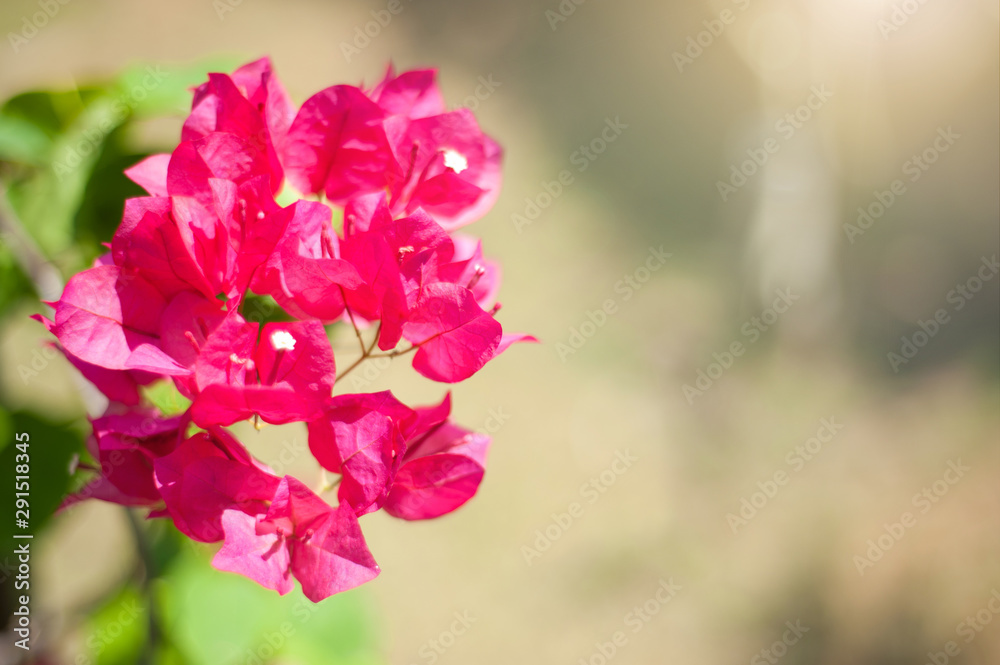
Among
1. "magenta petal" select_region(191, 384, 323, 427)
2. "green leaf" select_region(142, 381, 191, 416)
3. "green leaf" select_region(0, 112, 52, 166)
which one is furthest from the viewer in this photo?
"green leaf" select_region(0, 112, 52, 166)

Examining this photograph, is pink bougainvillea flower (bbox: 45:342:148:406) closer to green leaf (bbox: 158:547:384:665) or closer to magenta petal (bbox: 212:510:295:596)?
magenta petal (bbox: 212:510:295:596)

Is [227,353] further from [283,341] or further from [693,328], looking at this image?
[693,328]

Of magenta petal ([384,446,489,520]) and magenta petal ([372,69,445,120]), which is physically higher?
magenta petal ([372,69,445,120])

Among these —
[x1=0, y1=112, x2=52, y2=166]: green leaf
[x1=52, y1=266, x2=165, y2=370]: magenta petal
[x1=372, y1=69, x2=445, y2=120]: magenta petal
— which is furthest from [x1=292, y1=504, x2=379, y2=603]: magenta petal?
[x1=0, y1=112, x2=52, y2=166]: green leaf

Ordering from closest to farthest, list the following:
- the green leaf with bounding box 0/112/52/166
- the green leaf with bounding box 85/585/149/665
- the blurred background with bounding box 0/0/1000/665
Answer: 1. the green leaf with bounding box 0/112/52/166
2. the green leaf with bounding box 85/585/149/665
3. the blurred background with bounding box 0/0/1000/665

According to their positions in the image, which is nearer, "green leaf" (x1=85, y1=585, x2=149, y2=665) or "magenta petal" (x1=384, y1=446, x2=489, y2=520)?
"magenta petal" (x1=384, y1=446, x2=489, y2=520)

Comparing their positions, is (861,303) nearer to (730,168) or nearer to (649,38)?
(730,168)
